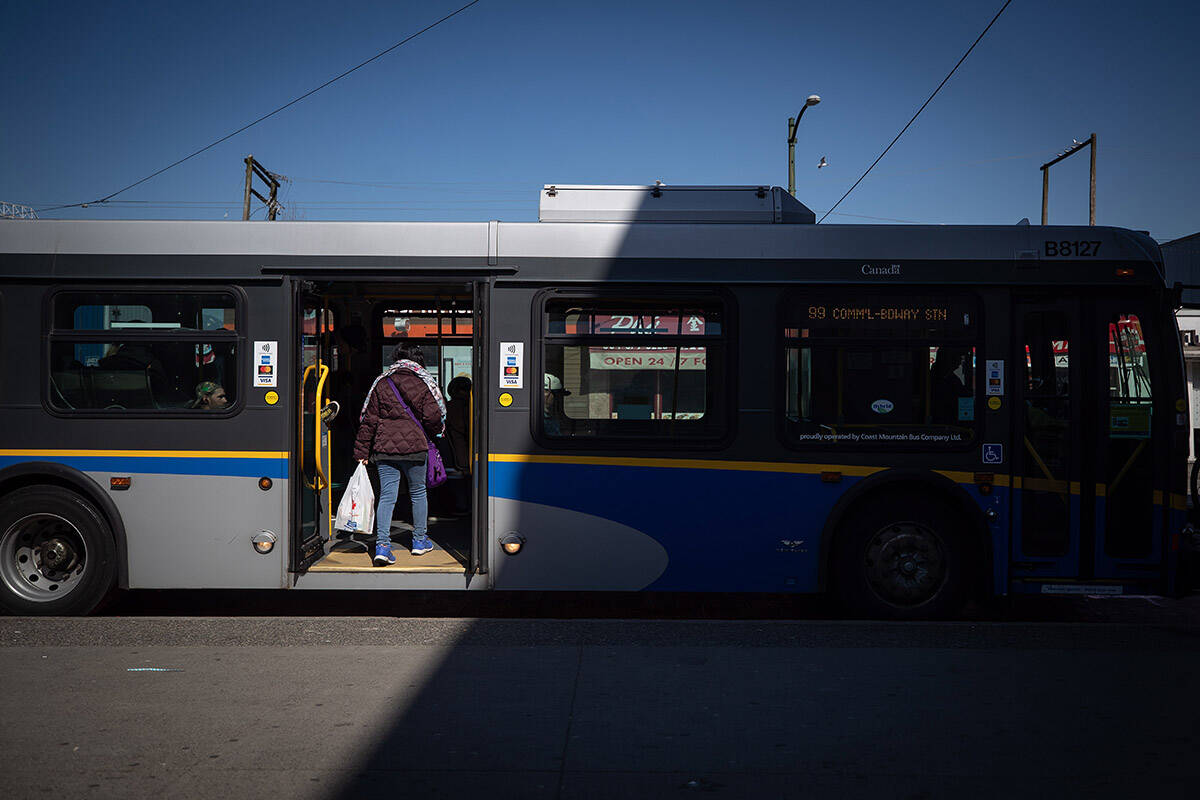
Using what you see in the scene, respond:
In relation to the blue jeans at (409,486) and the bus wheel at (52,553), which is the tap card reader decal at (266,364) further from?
the bus wheel at (52,553)

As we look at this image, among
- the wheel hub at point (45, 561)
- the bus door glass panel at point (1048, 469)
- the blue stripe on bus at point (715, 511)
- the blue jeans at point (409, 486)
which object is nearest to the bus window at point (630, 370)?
the blue stripe on bus at point (715, 511)

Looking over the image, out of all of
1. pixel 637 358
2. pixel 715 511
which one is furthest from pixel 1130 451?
pixel 637 358

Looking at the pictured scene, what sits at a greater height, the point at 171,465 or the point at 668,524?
the point at 171,465

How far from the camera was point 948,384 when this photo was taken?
6.79 metres

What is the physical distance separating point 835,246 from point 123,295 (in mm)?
5064

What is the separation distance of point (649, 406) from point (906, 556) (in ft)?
6.92

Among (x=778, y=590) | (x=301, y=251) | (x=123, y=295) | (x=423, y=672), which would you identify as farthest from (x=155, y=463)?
(x=778, y=590)

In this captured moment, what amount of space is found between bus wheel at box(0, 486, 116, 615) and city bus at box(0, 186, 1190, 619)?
0.02 metres

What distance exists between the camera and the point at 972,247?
6.83 meters

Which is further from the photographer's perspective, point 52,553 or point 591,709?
point 52,553

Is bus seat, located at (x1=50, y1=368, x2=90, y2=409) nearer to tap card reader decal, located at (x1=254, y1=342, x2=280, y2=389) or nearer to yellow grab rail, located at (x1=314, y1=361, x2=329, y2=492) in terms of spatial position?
tap card reader decal, located at (x1=254, y1=342, x2=280, y2=389)

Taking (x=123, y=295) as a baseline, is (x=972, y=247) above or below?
above

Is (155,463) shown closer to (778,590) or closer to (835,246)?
(778,590)

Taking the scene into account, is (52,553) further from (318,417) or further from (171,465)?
(318,417)
